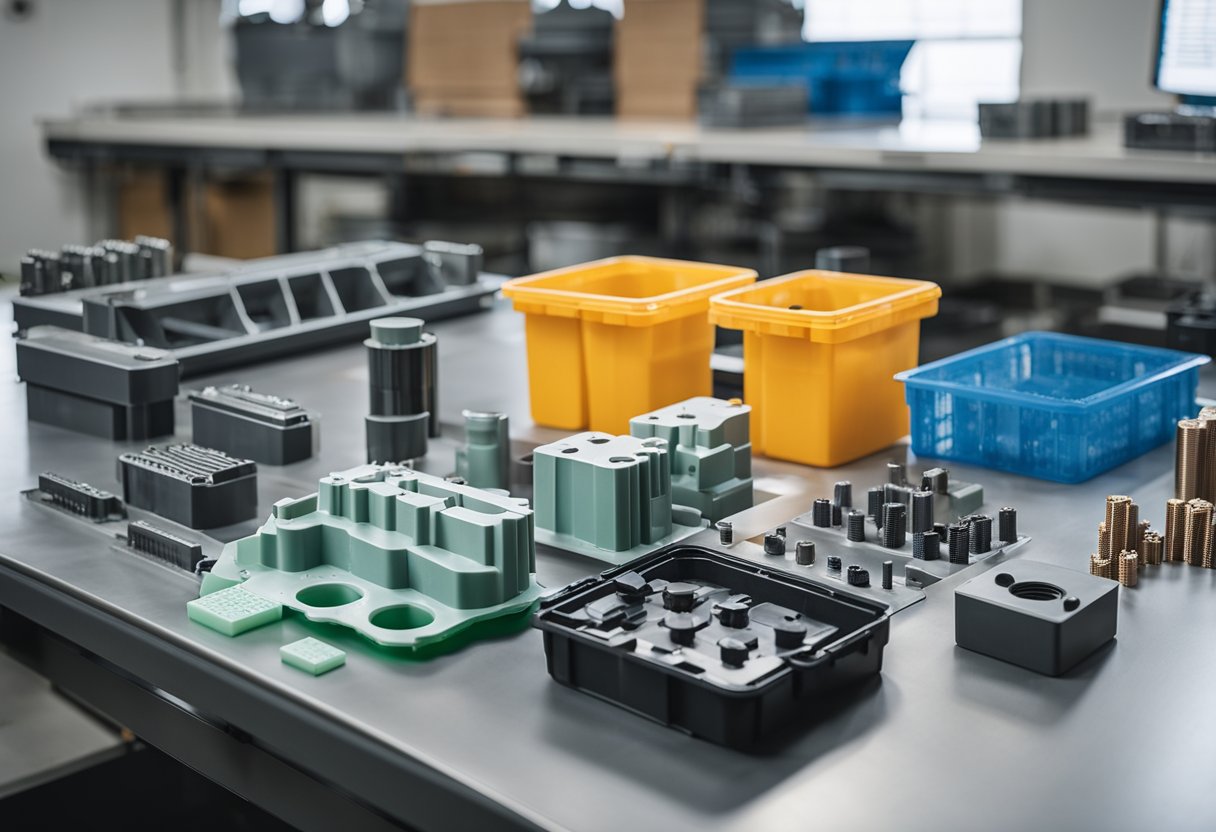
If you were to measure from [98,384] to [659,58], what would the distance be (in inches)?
149

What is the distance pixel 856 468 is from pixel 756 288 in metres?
0.22

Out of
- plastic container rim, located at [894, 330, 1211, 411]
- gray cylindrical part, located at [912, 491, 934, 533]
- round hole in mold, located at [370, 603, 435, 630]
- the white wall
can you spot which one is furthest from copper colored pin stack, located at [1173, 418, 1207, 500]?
the white wall

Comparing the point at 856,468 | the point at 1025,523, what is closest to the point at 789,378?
the point at 856,468

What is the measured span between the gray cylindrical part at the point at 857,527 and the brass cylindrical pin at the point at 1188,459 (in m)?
0.28

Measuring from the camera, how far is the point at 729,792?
2.25ft

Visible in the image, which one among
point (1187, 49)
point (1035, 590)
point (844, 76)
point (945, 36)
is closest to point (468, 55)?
point (844, 76)

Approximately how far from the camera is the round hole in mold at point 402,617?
874 millimetres

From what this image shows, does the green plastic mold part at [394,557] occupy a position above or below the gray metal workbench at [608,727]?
above

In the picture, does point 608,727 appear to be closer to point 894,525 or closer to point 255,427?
point 894,525

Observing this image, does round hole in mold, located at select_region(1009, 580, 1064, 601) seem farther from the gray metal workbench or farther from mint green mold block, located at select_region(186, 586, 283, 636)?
mint green mold block, located at select_region(186, 586, 283, 636)

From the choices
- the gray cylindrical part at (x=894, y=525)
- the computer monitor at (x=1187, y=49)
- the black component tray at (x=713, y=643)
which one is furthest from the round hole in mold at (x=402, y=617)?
the computer monitor at (x=1187, y=49)

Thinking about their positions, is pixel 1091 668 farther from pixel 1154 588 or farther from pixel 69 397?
pixel 69 397

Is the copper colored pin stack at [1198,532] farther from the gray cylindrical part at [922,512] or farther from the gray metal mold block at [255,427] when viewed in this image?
the gray metal mold block at [255,427]

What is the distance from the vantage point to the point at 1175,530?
996 mm
